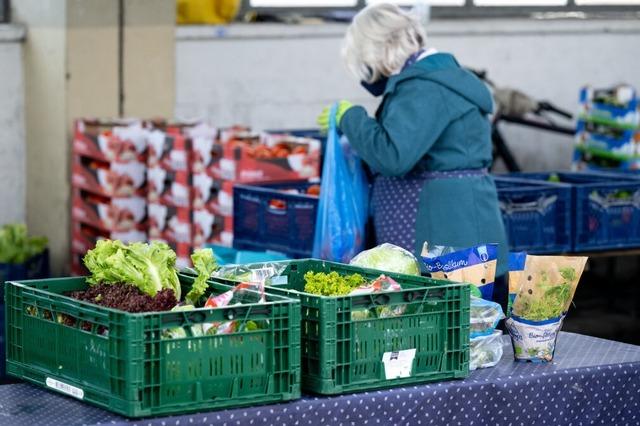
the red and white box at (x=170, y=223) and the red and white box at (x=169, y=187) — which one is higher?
the red and white box at (x=169, y=187)

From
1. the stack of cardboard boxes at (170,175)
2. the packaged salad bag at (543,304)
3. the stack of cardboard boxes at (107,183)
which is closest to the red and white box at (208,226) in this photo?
the stack of cardboard boxes at (170,175)

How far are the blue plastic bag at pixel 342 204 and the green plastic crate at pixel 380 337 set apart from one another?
6.08ft

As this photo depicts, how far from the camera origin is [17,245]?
7719 mm

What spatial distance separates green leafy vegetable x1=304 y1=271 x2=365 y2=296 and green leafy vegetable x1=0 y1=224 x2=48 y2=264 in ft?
15.0

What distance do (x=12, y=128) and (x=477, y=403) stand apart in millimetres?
6328

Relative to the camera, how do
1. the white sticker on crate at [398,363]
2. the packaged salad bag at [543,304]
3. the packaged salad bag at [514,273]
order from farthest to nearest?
the packaged salad bag at [514,273] < the packaged salad bag at [543,304] < the white sticker on crate at [398,363]

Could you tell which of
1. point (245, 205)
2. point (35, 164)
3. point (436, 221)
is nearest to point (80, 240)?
point (35, 164)

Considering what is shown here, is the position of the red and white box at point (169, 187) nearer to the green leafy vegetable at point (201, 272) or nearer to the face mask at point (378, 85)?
the face mask at point (378, 85)

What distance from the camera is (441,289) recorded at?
10.4 feet

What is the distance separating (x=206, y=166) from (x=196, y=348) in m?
4.47

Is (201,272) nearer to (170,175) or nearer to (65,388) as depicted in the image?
(65,388)

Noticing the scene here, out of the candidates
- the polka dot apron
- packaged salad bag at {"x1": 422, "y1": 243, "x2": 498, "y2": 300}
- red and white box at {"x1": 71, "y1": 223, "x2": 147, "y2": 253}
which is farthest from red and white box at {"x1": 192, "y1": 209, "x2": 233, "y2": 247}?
packaged salad bag at {"x1": 422, "y1": 243, "x2": 498, "y2": 300}

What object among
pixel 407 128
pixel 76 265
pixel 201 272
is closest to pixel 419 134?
pixel 407 128

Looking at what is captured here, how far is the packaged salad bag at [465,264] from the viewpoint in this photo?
3559 mm
